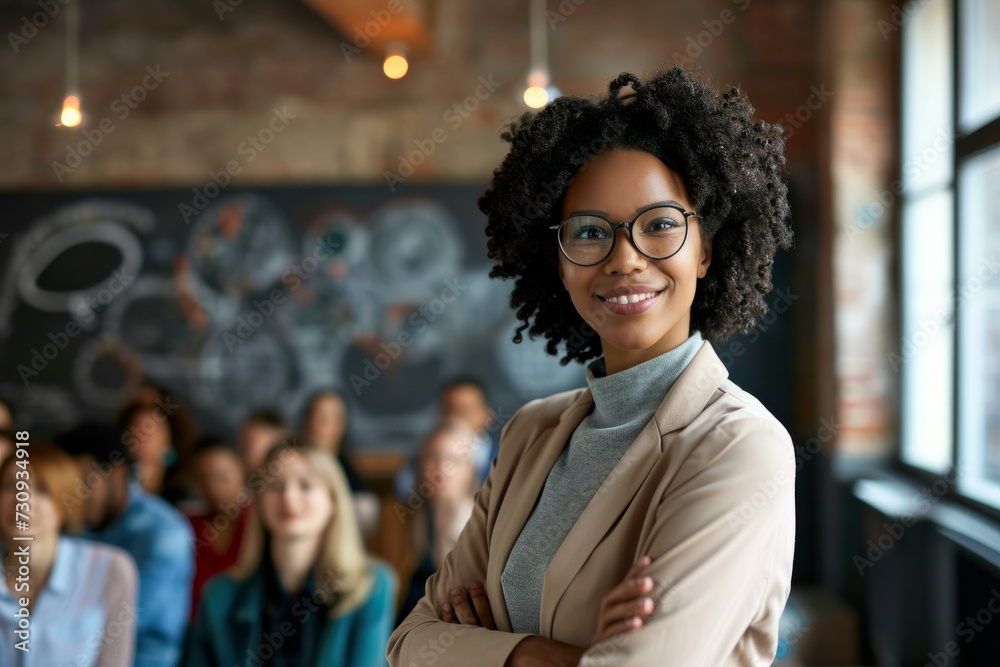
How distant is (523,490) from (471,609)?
0.67ft

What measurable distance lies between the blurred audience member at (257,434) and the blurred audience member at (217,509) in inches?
2.0

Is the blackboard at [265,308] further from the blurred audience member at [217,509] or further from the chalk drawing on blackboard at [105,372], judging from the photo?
→ the blurred audience member at [217,509]

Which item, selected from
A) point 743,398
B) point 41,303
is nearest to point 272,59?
point 41,303

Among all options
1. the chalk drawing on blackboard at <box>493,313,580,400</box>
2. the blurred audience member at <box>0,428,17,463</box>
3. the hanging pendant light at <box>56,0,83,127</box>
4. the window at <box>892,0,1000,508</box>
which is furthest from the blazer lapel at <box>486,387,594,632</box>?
the hanging pendant light at <box>56,0,83,127</box>

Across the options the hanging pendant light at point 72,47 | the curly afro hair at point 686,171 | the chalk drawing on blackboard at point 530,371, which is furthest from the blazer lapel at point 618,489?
the hanging pendant light at point 72,47

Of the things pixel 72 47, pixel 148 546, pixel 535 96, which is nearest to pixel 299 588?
pixel 148 546

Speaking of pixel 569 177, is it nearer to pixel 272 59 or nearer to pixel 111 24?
pixel 272 59

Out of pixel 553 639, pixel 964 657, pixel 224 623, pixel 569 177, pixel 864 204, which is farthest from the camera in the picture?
pixel 864 204

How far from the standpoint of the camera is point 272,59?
174 inches

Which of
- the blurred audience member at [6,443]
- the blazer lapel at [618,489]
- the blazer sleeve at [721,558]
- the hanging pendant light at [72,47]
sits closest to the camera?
the blazer sleeve at [721,558]

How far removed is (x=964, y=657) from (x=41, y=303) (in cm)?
475

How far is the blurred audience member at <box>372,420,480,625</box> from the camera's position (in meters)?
3.58

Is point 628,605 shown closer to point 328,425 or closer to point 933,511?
point 933,511

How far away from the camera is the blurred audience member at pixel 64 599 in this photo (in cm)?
310
